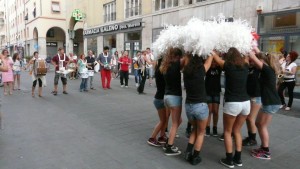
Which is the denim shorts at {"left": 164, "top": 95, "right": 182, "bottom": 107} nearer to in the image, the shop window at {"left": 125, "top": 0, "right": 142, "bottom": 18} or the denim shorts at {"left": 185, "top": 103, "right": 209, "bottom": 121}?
the denim shorts at {"left": 185, "top": 103, "right": 209, "bottom": 121}

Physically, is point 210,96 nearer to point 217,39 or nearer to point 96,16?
point 217,39

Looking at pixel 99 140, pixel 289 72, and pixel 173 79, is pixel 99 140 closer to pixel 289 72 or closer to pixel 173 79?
pixel 173 79

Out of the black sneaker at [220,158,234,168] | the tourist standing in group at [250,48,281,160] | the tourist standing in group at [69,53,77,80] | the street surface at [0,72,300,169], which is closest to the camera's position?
the black sneaker at [220,158,234,168]

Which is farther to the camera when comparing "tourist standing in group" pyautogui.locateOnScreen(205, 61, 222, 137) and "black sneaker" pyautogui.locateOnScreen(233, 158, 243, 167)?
"tourist standing in group" pyautogui.locateOnScreen(205, 61, 222, 137)

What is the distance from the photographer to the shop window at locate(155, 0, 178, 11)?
16.2 meters

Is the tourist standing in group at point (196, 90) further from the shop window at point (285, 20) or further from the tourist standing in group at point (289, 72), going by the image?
the shop window at point (285, 20)

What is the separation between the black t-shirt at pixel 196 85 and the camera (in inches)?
151

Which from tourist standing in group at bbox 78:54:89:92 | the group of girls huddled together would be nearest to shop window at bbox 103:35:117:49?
tourist standing in group at bbox 78:54:89:92

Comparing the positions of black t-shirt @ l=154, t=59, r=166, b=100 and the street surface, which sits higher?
black t-shirt @ l=154, t=59, r=166, b=100

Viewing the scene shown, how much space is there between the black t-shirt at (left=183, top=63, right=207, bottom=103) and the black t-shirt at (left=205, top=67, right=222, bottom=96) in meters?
1.10

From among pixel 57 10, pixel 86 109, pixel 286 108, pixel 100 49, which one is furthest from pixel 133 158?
pixel 57 10

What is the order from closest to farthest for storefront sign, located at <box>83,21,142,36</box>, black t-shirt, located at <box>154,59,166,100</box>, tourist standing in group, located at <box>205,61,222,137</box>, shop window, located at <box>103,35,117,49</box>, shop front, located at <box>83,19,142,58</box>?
black t-shirt, located at <box>154,59,166,100</box>, tourist standing in group, located at <box>205,61,222,137</box>, storefront sign, located at <box>83,21,142,36</box>, shop front, located at <box>83,19,142,58</box>, shop window, located at <box>103,35,117,49</box>

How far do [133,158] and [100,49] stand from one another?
20861 millimetres

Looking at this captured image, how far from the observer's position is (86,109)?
314 inches
